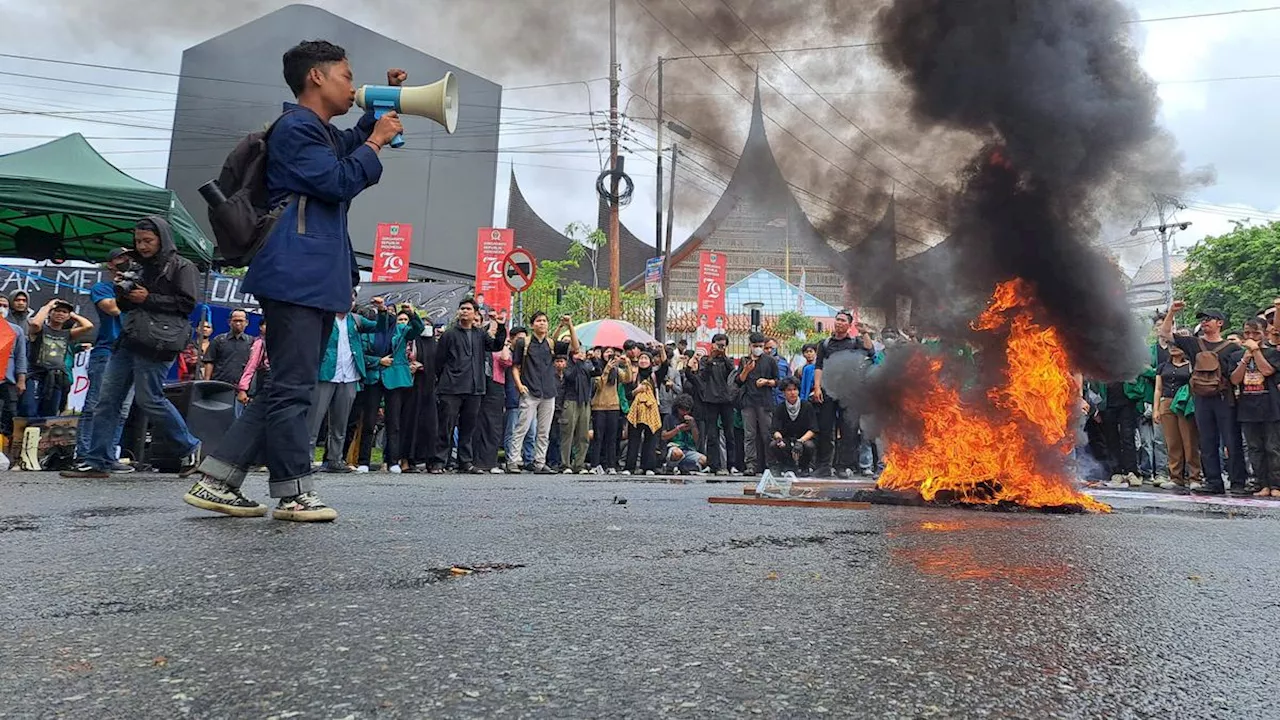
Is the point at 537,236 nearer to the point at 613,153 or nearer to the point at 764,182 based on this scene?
the point at 613,153

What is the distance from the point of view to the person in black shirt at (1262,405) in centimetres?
877

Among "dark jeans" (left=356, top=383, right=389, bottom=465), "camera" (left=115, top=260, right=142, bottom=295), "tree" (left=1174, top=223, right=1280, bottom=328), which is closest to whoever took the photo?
"camera" (left=115, top=260, right=142, bottom=295)

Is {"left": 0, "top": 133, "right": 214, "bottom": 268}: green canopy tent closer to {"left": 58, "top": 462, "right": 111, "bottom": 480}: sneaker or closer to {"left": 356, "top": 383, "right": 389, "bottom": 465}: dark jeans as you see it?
{"left": 356, "top": 383, "right": 389, "bottom": 465}: dark jeans

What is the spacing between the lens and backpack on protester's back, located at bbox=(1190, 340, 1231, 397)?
915cm

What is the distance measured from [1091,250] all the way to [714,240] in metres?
13.5

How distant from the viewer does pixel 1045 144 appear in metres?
6.74

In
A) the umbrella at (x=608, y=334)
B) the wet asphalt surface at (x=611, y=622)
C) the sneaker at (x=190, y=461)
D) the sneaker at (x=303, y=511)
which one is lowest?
the wet asphalt surface at (x=611, y=622)

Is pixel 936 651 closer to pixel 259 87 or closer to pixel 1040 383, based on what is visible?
pixel 1040 383

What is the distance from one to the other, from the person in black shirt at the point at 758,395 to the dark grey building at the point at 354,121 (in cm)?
1776

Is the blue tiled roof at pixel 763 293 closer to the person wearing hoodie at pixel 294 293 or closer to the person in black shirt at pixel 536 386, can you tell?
the person in black shirt at pixel 536 386

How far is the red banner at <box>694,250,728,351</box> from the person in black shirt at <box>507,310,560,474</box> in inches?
546

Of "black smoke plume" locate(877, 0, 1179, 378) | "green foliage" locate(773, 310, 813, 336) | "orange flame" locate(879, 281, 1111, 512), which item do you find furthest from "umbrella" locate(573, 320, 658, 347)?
"green foliage" locate(773, 310, 813, 336)

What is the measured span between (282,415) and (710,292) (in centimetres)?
2200

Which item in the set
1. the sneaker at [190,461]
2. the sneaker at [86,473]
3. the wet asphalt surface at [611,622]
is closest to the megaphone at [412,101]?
the wet asphalt surface at [611,622]
